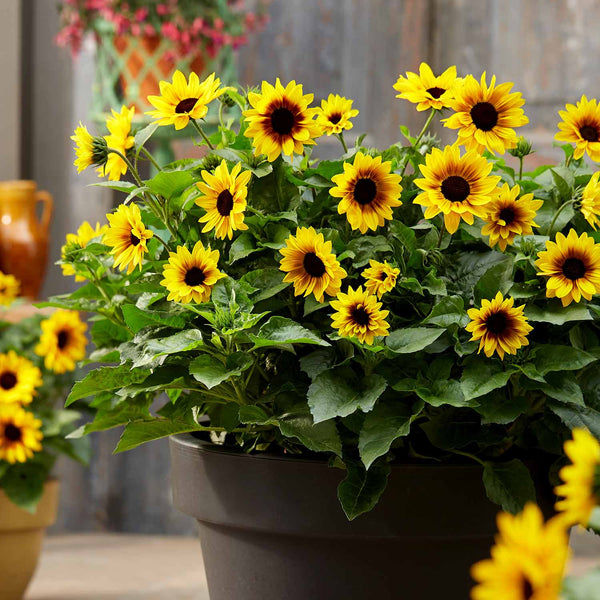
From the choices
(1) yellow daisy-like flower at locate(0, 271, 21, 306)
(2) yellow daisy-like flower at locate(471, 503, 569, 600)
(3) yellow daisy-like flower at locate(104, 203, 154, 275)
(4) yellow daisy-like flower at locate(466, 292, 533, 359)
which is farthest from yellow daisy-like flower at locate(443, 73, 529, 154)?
(1) yellow daisy-like flower at locate(0, 271, 21, 306)

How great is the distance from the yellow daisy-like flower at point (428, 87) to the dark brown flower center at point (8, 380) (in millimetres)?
954

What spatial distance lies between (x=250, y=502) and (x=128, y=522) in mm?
1537

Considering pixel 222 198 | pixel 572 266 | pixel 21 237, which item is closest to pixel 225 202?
pixel 222 198

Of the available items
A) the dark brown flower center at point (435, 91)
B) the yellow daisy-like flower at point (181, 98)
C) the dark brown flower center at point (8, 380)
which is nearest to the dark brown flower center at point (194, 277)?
the yellow daisy-like flower at point (181, 98)

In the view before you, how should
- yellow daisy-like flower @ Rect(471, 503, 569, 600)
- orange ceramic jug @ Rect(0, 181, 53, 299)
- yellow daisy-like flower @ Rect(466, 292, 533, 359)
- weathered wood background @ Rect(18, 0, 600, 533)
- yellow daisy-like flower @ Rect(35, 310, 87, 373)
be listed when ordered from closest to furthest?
yellow daisy-like flower @ Rect(471, 503, 569, 600) < yellow daisy-like flower @ Rect(466, 292, 533, 359) < yellow daisy-like flower @ Rect(35, 310, 87, 373) < orange ceramic jug @ Rect(0, 181, 53, 299) < weathered wood background @ Rect(18, 0, 600, 533)

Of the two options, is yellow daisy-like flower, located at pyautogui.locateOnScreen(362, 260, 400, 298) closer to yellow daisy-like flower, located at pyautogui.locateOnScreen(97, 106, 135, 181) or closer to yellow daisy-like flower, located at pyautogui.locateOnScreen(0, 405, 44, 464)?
yellow daisy-like flower, located at pyautogui.locateOnScreen(97, 106, 135, 181)

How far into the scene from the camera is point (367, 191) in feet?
2.12

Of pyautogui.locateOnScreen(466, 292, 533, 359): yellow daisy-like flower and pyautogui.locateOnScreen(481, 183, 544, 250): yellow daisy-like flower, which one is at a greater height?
pyautogui.locateOnScreen(481, 183, 544, 250): yellow daisy-like flower

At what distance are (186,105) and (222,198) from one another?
0.24ft

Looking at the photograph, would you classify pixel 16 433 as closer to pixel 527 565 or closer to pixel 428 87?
pixel 428 87

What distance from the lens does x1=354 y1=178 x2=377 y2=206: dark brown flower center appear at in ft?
2.11

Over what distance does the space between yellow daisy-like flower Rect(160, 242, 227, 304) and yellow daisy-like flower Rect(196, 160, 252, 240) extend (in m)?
0.02

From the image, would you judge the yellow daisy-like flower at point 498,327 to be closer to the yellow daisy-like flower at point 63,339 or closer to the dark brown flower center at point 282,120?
the dark brown flower center at point 282,120

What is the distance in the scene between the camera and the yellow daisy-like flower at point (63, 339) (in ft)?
4.17
